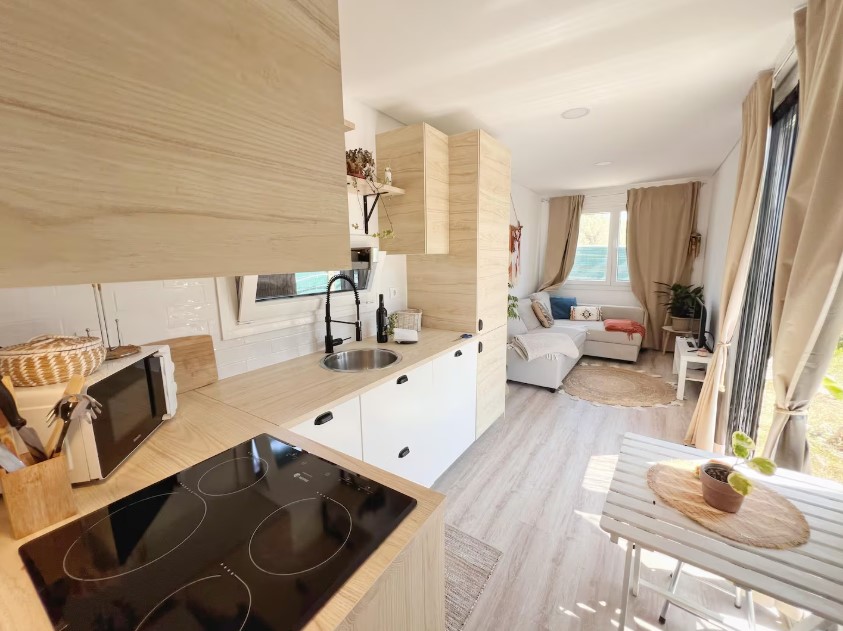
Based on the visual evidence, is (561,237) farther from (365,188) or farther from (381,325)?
(365,188)

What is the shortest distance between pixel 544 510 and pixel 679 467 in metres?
0.90

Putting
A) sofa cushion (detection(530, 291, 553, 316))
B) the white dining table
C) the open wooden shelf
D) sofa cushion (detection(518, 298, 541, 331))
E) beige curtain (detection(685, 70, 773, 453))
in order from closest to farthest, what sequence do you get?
1. the white dining table
2. the open wooden shelf
3. beige curtain (detection(685, 70, 773, 453))
4. sofa cushion (detection(518, 298, 541, 331))
5. sofa cushion (detection(530, 291, 553, 316))

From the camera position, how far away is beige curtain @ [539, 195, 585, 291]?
5570 mm

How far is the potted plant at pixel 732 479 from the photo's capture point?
1.05 meters

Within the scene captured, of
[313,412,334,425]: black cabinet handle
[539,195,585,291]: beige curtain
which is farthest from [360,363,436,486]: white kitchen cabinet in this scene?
[539,195,585,291]: beige curtain

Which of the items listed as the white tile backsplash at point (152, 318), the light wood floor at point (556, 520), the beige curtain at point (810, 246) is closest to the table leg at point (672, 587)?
the light wood floor at point (556, 520)

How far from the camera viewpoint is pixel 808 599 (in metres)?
0.85

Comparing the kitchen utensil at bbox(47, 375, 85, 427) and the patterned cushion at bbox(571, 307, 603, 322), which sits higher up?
the kitchen utensil at bbox(47, 375, 85, 427)

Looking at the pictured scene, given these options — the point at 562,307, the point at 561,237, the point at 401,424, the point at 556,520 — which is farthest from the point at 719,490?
the point at 561,237

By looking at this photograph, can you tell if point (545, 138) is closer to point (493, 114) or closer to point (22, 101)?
point (493, 114)

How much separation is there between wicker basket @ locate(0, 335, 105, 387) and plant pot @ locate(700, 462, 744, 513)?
1871 millimetres

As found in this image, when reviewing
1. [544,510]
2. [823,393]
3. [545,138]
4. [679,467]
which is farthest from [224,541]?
[545,138]

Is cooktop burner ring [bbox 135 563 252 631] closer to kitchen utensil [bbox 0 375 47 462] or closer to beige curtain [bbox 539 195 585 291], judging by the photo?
kitchen utensil [bbox 0 375 47 462]

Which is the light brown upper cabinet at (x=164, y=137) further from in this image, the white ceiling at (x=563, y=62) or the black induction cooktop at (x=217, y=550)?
the white ceiling at (x=563, y=62)
